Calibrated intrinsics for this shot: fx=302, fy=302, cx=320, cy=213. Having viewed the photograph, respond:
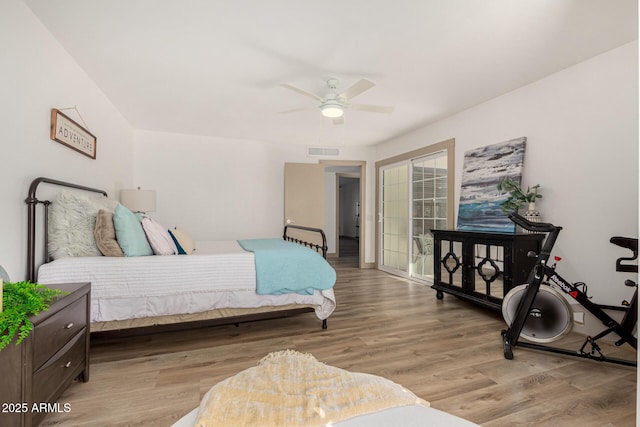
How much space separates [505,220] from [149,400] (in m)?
3.45

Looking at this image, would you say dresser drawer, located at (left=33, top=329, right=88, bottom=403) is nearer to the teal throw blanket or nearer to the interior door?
the teal throw blanket

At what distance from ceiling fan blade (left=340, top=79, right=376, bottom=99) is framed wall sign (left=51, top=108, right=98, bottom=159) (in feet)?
7.56

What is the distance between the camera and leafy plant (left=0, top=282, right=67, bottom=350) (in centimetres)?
113

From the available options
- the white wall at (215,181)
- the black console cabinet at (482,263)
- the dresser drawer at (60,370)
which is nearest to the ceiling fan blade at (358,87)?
the black console cabinet at (482,263)

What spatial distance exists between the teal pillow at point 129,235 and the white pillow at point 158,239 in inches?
1.5

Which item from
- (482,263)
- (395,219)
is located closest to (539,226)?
(482,263)

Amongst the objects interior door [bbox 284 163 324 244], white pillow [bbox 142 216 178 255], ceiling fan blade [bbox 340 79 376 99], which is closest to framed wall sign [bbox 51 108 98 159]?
white pillow [bbox 142 216 178 255]

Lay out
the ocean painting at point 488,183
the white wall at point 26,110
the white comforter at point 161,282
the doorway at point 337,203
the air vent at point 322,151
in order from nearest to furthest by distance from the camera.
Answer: the white wall at point 26,110
the white comforter at point 161,282
the ocean painting at point 488,183
the air vent at point 322,151
the doorway at point 337,203

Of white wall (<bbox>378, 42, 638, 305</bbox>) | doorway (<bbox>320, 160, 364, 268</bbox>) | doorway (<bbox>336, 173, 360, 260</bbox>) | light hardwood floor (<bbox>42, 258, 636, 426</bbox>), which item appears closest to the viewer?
light hardwood floor (<bbox>42, 258, 636, 426</bbox>)

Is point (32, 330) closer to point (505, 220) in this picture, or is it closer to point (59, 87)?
point (59, 87)

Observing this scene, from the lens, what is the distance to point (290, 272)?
8.43 ft

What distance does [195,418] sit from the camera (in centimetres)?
77

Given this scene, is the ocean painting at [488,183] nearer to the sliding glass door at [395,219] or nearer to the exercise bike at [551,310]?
the exercise bike at [551,310]

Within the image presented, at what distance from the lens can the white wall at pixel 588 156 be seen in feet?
7.91
